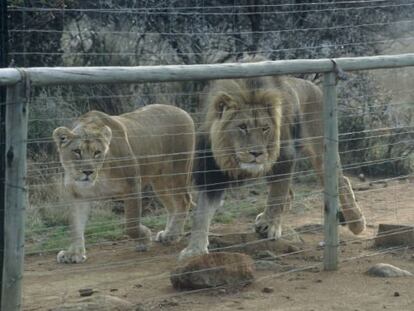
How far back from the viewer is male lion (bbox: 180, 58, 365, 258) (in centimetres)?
776

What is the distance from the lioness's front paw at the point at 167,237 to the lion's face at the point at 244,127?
127cm

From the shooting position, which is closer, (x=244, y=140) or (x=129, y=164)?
(x=244, y=140)

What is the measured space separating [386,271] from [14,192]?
10.7 feet

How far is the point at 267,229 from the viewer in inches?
342

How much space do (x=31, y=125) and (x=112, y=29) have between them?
104 inches

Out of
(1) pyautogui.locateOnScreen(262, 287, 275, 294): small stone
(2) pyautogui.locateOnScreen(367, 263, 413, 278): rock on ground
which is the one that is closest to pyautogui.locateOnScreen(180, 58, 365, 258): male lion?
(1) pyautogui.locateOnScreen(262, 287, 275, 294): small stone

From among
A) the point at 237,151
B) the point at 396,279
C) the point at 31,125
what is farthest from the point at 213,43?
the point at 396,279

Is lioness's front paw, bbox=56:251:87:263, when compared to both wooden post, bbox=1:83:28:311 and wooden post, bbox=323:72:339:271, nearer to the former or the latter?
wooden post, bbox=323:72:339:271

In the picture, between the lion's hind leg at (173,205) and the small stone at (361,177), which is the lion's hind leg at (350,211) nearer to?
the lion's hind leg at (173,205)

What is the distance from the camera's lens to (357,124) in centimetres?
1243

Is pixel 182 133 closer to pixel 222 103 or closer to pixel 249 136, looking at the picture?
pixel 222 103

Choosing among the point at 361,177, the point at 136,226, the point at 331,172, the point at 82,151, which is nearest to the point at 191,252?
the point at 136,226

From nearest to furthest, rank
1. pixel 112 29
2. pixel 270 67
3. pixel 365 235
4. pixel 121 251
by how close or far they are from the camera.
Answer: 1. pixel 270 67
2. pixel 121 251
3. pixel 365 235
4. pixel 112 29

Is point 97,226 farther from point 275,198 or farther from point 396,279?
point 396,279
